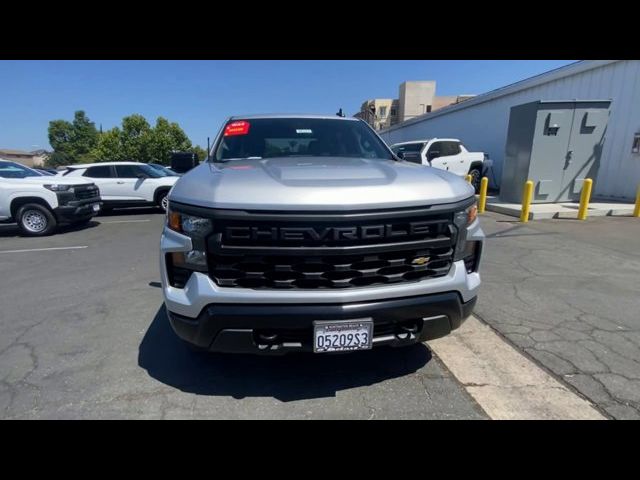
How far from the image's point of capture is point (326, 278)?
6.35 feet

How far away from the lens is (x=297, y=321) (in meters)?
1.86

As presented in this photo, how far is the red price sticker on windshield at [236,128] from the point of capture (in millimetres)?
3414

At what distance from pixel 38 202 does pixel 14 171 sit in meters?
1.28

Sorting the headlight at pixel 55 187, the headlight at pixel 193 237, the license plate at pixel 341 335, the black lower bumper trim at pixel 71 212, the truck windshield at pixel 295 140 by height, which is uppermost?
the truck windshield at pixel 295 140

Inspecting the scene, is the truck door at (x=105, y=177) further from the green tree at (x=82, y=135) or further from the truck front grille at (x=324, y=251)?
the green tree at (x=82, y=135)

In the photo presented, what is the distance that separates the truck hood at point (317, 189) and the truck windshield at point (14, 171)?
8643 mm

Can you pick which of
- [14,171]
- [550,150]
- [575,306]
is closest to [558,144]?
[550,150]

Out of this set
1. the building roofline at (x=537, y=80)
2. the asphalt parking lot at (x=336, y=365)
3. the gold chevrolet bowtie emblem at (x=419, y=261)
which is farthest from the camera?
the building roofline at (x=537, y=80)

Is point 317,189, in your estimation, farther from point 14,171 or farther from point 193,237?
point 14,171

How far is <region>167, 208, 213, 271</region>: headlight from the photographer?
73.5 inches

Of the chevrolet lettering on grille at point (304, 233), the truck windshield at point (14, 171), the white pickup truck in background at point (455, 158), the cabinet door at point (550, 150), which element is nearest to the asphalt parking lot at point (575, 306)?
the chevrolet lettering on grille at point (304, 233)
